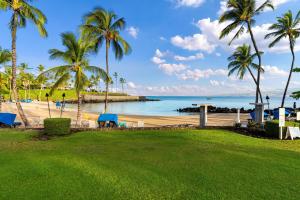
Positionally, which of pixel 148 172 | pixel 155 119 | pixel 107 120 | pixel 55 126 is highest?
pixel 107 120

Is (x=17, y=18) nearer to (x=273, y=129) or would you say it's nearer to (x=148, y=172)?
(x=148, y=172)

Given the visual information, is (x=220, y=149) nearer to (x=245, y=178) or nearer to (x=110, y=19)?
(x=245, y=178)

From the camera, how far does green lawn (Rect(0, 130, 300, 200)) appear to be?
14.6ft

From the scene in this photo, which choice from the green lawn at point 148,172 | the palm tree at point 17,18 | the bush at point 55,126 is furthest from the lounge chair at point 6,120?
the green lawn at point 148,172

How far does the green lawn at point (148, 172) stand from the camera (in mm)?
4465

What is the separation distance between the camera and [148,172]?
5.58m

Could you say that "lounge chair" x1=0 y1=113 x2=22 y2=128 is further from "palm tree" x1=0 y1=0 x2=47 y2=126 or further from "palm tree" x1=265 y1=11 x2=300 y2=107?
"palm tree" x1=265 y1=11 x2=300 y2=107

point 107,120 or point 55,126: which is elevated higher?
point 107,120

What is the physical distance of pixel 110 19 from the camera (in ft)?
66.2

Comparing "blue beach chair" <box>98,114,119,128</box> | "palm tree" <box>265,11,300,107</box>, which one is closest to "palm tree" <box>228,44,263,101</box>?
"palm tree" <box>265,11,300,107</box>

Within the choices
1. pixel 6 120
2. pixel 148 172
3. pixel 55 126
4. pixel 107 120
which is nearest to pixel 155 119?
pixel 107 120

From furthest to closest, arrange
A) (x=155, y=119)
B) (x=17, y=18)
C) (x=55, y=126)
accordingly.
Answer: (x=155, y=119) → (x=17, y=18) → (x=55, y=126)

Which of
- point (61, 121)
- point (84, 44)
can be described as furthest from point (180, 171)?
point (84, 44)

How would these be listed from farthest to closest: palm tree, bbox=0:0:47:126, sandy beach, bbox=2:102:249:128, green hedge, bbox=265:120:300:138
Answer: sandy beach, bbox=2:102:249:128 < palm tree, bbox=0:0:47:126 < green hedge, bbox=265:120:300:138
